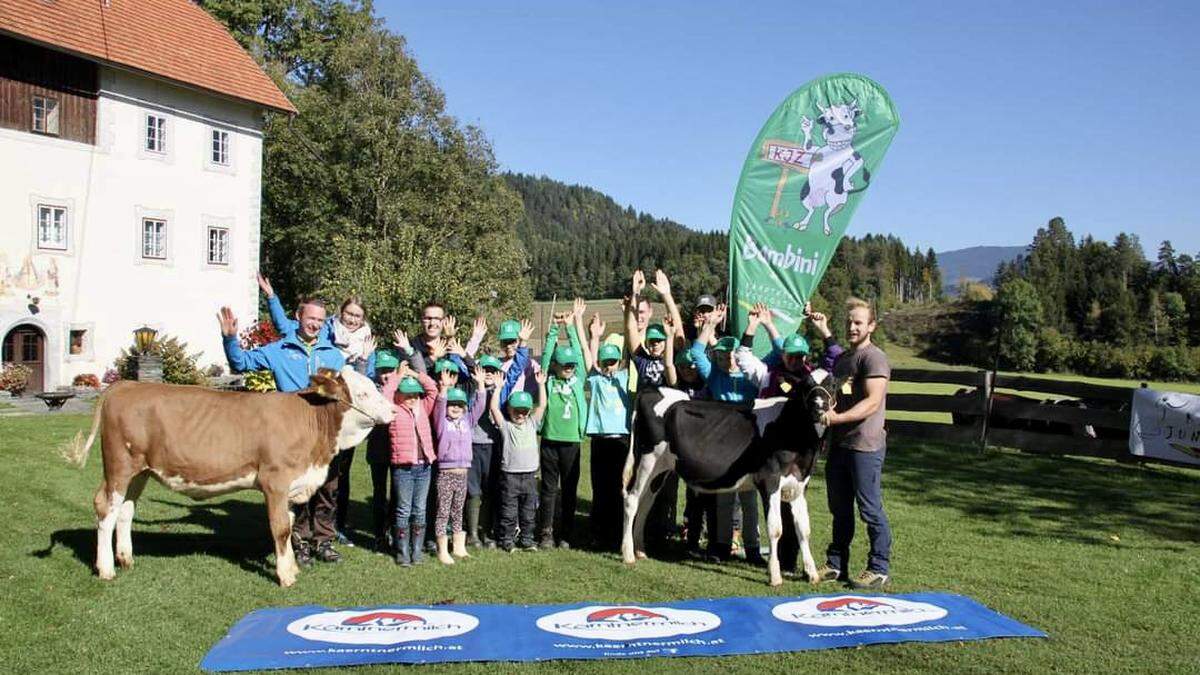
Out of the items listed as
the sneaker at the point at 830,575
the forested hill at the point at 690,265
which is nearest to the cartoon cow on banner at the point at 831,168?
the sneaker at the point at 830,575

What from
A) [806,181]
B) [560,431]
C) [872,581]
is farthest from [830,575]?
[806,181]

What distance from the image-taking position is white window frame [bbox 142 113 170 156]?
28391 mm

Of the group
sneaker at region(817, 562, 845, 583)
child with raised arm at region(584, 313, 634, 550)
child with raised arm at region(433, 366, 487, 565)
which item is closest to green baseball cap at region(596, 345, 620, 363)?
child with raised arm at region(584, 313, 634, 550)

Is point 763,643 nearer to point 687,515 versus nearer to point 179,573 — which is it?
point 687,515

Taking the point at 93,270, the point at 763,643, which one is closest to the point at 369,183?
the point at 93,270

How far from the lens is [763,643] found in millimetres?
5777

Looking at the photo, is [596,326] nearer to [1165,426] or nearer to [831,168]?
[831,168]

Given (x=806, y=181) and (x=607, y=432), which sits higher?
(x=806, y=181)

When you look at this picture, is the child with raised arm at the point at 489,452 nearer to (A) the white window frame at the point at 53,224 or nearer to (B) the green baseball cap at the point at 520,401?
(B) the green baseball cap at the point at 520,401

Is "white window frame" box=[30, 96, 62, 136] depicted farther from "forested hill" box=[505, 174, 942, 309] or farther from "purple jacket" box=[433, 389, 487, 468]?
"forested hill" box=[505, 174, 942, 309]

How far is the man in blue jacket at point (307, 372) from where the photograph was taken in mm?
7695

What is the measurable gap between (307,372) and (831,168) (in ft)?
22.5

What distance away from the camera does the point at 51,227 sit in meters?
26.1

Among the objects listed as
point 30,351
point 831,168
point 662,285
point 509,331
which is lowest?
point 30,351
